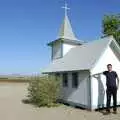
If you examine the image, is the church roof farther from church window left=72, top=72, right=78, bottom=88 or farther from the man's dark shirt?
the man's dark shirt

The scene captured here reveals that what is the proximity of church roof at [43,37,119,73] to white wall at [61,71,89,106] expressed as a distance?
54 centimetres

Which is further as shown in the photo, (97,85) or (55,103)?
(55,103)

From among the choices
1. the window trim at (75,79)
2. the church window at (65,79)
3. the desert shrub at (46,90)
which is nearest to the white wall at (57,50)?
the church window at (65,79)

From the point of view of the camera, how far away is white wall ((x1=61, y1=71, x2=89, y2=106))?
50.3 ft

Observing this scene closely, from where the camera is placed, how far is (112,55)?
1614 cm

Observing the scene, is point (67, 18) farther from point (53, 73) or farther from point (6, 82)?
point (6, 82)

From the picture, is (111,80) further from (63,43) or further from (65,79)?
(63,43)

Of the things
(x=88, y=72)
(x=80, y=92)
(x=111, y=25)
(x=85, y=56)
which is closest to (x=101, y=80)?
A: (x=88, y=72)

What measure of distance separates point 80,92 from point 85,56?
2743mm

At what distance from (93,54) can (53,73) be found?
17.0 feet

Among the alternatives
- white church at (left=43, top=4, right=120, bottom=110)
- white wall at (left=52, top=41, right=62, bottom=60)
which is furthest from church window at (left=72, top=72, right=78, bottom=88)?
white wall at (left=52, top=41, right=62, bottom=60)

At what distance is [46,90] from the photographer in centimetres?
1723

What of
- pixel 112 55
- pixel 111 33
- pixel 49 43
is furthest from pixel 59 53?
pixel 111 33

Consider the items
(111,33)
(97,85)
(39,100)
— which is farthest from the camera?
(111,33)
